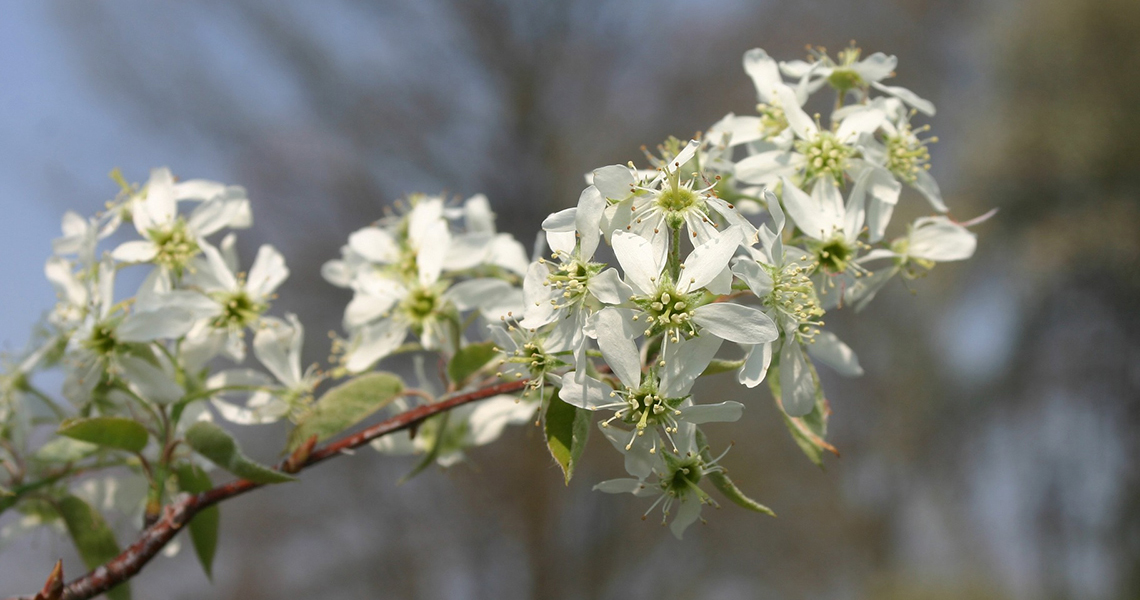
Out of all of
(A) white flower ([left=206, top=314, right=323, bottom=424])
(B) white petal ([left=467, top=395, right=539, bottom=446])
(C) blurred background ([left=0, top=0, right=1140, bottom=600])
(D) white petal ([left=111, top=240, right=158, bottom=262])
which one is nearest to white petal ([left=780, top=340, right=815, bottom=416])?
(B) white petal ([left=467, top=395, right=539, bottom=446])

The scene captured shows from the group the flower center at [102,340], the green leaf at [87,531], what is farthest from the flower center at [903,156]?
the green leaf at [87,531]

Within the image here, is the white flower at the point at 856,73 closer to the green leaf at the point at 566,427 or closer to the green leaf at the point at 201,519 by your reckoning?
the green leaf at the point at 566,427

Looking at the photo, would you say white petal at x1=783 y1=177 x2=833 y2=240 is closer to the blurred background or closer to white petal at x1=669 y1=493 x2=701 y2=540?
white petal at x1=669 y1=493 x2=701 y2=540

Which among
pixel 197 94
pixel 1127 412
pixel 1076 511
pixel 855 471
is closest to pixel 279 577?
pixel 197 94

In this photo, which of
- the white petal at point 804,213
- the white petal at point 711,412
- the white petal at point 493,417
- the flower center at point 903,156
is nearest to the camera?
the white petal at point 711,412

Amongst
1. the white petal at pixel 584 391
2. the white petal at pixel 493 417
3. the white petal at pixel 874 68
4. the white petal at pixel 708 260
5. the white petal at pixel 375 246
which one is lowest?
the white petal at pixel 584 391

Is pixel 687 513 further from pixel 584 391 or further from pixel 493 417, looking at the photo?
pixel 493 417

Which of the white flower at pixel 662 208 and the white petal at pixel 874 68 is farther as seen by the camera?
the white petal at pixel 874 68

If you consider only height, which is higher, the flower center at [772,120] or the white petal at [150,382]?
the flower center at [772,120]
